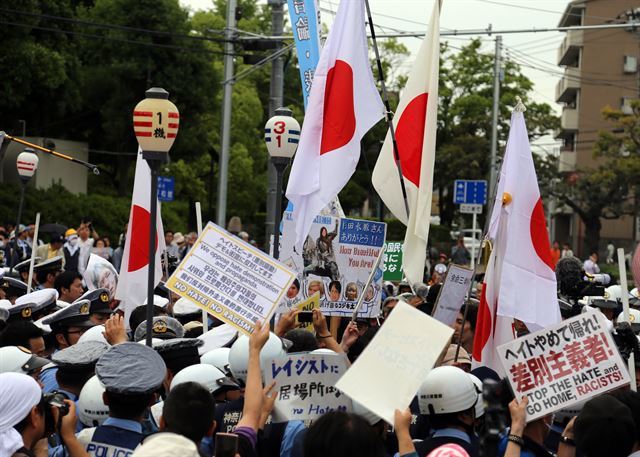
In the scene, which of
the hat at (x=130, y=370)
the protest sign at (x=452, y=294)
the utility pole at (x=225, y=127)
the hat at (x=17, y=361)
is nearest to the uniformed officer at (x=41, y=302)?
the hat at (x=17, y=361)

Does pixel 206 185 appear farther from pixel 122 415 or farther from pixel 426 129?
pixel 122 415

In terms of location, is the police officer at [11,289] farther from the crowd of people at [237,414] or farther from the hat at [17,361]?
the hat at [17,361]

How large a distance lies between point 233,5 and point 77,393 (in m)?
22.9

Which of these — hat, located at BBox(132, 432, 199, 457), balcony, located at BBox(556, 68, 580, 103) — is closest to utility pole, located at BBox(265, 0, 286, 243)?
hat, located at BBox(132, 432, 199, 457)

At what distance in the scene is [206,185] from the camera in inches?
2190

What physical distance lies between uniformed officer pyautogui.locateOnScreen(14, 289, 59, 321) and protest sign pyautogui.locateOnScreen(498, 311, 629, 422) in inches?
201

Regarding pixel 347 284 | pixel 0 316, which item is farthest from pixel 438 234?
pixel 0 316

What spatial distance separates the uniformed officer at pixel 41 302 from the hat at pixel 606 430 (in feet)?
18.2

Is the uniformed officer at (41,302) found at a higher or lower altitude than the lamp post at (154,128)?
lower

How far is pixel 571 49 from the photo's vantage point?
70750 millimetres

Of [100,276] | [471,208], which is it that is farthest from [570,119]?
[100,276]

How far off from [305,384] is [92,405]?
→ 44.7 inches

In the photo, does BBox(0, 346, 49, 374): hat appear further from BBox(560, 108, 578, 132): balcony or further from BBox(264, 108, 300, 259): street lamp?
BBox(560, 108, 578, 132): balcony

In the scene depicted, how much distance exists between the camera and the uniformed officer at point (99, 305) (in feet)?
30.5
